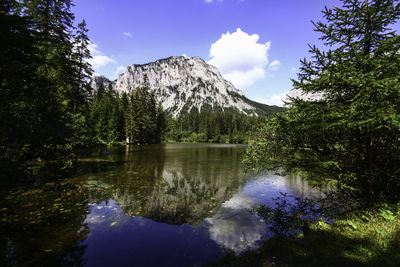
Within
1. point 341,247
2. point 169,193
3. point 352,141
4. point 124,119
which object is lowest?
point 169,193

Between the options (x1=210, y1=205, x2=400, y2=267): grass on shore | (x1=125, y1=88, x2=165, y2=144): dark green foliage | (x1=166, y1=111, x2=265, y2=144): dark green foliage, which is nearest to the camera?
(x1=210, y1=205, x2=400, y2=267): grass on shore

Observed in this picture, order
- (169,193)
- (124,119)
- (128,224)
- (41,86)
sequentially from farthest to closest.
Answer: (124,119), (169,193), (128,224), (41,86)

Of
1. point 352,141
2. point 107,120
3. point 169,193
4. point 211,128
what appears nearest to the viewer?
point 352,141

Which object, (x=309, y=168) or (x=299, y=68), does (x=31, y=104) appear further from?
(x=309, y=168)

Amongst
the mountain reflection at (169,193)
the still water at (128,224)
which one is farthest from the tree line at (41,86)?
the mountain reflection at (169,193)

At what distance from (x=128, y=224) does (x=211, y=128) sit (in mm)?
115485

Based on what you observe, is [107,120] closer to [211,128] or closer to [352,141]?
[352,141]

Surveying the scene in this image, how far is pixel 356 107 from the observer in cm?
561

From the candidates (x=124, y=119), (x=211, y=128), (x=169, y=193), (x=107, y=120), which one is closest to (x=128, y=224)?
(x=169, y=193)

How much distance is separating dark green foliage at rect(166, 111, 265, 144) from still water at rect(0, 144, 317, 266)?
98.5m

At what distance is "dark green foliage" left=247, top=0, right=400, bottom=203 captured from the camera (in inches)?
219

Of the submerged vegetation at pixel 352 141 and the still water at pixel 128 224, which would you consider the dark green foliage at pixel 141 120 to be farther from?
the submerged vegetation at pixel 352 141

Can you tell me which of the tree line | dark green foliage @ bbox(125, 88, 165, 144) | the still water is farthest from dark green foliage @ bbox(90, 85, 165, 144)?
the still water

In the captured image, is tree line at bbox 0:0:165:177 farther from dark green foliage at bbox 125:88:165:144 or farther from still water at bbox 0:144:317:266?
dark green foliage at bbox 125:88:165:144
